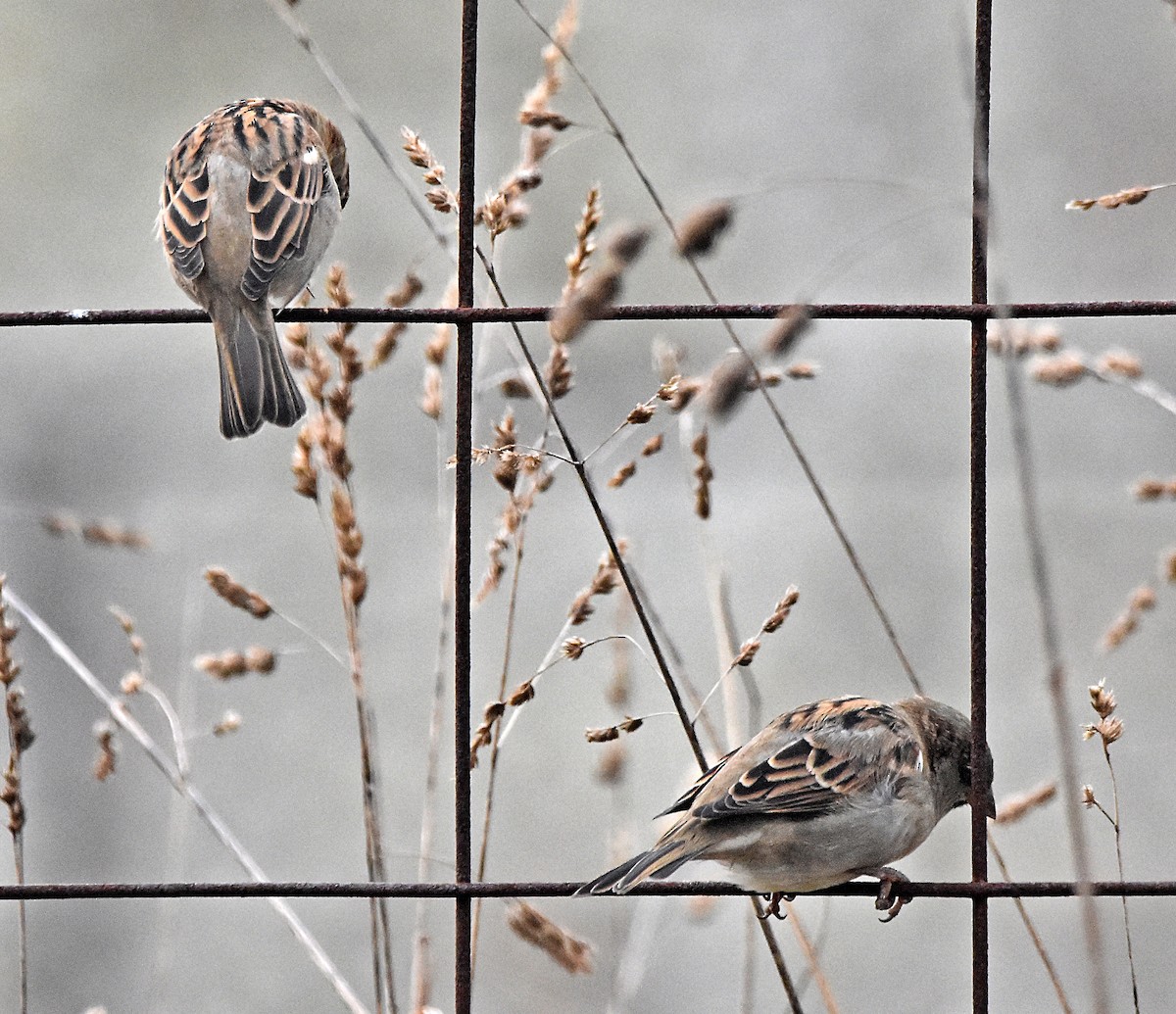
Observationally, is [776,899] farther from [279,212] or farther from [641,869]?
[279,212]

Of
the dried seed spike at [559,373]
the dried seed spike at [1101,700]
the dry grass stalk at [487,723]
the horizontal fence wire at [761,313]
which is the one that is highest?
the dried seed spike at [559,373]

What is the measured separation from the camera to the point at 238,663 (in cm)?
245

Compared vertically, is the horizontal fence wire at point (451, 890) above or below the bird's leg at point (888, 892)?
below

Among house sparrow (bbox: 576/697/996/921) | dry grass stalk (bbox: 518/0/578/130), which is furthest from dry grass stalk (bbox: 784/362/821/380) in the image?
house sparrow (bbox: 576/697/996/921)

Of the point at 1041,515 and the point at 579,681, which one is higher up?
the point at 1041,515

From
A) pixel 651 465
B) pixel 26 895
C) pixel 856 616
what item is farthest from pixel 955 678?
pixel 26 895

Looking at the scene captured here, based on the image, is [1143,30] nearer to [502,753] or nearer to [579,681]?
Result: [579,681]

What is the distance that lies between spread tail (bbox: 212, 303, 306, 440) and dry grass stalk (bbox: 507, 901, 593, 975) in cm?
104

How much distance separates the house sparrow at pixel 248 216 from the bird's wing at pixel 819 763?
120 centimetres

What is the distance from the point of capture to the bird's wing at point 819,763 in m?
2.45

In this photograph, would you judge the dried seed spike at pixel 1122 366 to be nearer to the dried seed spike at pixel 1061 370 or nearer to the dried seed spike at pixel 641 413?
the dried seed spike at pixel 1061 370

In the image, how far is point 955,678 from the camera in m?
4.03

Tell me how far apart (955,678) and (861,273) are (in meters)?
1.14

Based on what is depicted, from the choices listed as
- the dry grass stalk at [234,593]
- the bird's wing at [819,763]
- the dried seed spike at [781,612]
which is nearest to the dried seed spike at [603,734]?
the dried seed spike at [781,612]
